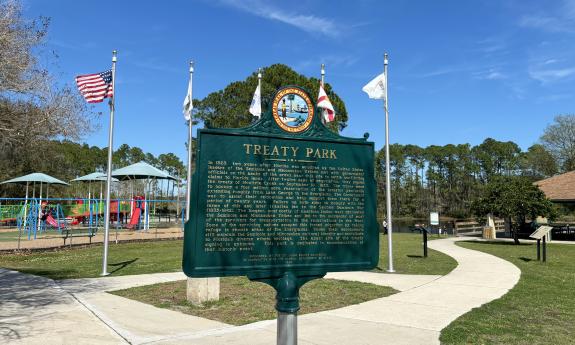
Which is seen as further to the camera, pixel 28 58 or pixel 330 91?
pixel 330 91

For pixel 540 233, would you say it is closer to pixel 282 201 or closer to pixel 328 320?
pixel 328 320

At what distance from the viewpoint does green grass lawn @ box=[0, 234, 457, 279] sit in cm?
1218

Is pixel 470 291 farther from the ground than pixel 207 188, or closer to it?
closer to it

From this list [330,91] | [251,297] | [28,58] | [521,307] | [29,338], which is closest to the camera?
[29,338]

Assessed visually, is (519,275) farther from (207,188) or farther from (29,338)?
(29,338)

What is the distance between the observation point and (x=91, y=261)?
1479 cm

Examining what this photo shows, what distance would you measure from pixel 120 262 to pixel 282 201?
11922mm

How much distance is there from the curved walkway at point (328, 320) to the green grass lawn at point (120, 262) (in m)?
2.21

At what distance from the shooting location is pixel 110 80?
1263 cm

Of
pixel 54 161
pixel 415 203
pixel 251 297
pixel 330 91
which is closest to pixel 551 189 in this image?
pixel 330 91

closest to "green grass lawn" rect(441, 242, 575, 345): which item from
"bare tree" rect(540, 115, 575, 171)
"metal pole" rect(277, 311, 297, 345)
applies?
"metal pole" rect(277, 311, 297, 345)

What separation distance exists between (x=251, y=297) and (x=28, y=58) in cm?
919

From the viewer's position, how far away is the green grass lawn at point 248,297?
7199 mm

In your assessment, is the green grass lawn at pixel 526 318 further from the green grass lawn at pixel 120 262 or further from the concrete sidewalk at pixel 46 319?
the concrete sidewalk at pixel 46 319
